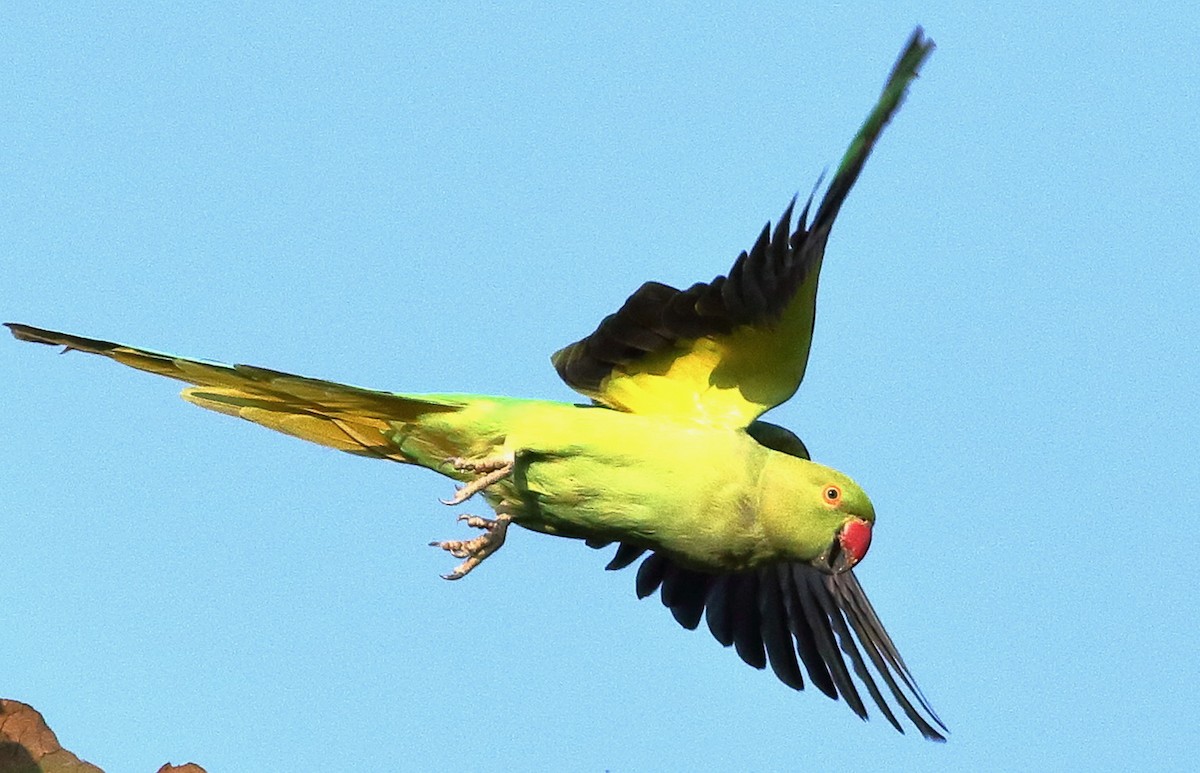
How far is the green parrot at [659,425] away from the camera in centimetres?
679

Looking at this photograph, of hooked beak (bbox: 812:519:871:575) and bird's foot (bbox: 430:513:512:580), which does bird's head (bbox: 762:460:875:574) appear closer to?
hooked beak (bbox: 812:519:871:575)

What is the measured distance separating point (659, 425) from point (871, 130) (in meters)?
1.50

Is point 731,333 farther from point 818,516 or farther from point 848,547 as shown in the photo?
point 848,547

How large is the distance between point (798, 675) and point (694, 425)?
156cm

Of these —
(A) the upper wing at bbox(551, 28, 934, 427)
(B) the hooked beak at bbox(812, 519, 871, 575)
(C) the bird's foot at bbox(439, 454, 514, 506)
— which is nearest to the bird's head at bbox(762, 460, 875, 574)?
(B) the hooked beak at bbox(812, 519, 871, 575)

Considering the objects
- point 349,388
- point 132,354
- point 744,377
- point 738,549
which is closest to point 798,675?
point 738,549

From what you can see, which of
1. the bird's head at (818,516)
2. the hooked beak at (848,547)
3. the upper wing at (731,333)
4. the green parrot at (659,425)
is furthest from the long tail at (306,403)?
the hooked beak at (848,547)

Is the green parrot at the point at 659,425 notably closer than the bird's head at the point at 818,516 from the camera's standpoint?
Yes

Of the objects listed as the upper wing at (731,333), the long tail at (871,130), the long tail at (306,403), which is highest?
the long tail at (871,130)

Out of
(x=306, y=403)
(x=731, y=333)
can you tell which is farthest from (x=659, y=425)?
(x=306, y=403)

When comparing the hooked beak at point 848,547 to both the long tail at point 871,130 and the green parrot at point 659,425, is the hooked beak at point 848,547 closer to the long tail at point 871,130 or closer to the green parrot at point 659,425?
the green parrot at point 659,425

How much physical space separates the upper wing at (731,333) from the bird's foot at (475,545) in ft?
2.45

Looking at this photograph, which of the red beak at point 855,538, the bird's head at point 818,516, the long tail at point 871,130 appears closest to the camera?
the long tail at point 871,130

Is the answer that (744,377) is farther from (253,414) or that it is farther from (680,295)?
(253,414)
